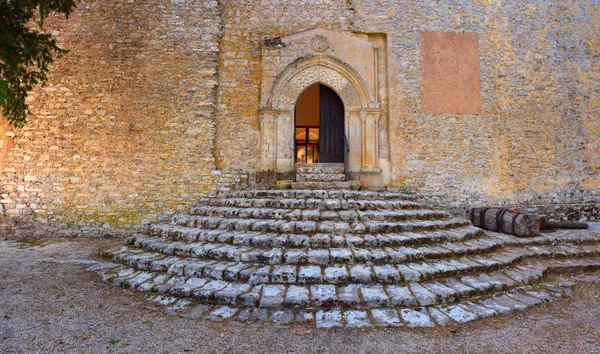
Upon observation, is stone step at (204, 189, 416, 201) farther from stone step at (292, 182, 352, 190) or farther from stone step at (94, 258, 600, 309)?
stone step at (94, 258, 600, 309)

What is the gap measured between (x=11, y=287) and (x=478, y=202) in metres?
8.66

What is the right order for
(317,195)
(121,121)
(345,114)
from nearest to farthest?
(317,195), (121,121), (345,114)

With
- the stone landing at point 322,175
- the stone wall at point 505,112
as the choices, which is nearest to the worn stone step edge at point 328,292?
the stone landing at point 322,175

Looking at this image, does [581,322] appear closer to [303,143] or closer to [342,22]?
[342,22]

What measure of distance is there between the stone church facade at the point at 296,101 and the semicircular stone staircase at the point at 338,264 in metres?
2.44

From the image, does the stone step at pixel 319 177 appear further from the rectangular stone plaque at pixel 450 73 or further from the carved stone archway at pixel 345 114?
the rectangular stone plaque at pixel 450 73

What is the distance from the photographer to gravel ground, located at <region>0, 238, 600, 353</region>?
2336mm

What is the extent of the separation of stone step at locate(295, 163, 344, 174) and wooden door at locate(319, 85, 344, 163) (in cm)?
36

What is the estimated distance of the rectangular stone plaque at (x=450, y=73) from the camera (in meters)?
7.71

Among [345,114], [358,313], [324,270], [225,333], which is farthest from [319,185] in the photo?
[225,333]

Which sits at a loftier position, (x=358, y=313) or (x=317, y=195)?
(x=317, y=195)

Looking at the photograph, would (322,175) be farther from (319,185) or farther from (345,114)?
(345,114)

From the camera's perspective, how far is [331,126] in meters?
7.93

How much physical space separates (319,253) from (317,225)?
617 mm
